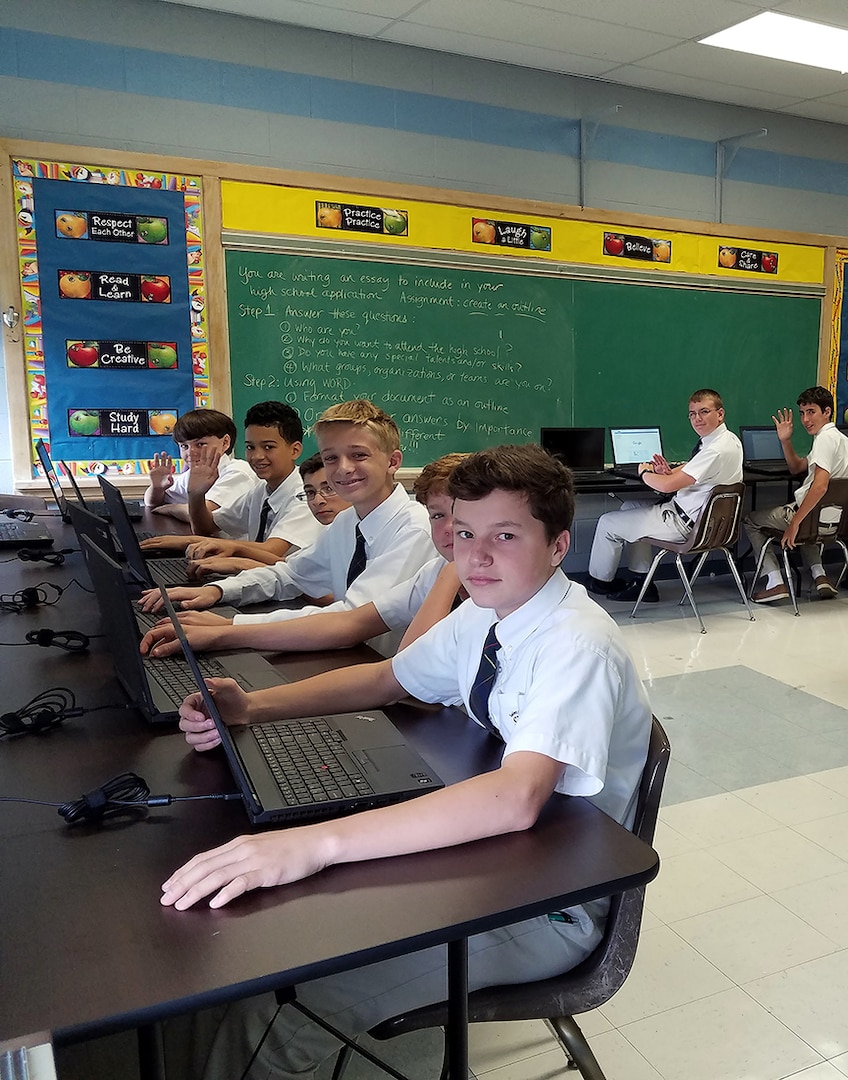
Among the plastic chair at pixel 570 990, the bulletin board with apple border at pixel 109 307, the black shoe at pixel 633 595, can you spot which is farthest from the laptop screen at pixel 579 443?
the plastic chair at pixel 570 990

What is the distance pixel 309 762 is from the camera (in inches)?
44.5

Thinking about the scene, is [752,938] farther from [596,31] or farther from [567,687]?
[596,31]

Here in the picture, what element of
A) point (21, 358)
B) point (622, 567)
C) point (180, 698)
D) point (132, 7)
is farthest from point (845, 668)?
point (132, 7)

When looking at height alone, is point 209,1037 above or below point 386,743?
below

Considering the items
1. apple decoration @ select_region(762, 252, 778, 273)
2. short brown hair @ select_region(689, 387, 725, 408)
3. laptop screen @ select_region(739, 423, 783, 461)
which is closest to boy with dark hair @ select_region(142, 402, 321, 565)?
short brown hair @ select_region(689, 387, 725, 408)

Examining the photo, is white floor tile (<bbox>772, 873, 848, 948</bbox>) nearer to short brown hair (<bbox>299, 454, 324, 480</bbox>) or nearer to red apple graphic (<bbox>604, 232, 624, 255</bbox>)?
short brown hair (<bbox>299, 454, 324, 480</bbox>)

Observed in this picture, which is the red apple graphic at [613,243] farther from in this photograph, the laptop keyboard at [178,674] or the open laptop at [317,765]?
the open laptop at [317,765]

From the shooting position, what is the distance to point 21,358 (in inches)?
153

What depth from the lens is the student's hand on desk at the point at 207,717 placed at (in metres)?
1.23

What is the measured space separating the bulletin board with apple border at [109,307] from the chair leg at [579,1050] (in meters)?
3.48

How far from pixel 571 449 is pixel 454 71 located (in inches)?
86.8

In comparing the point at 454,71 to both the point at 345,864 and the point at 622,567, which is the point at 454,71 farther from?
the point at 345,864

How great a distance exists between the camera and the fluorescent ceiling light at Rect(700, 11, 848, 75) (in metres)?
4.20

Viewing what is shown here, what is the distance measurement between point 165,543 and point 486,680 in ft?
6.40
